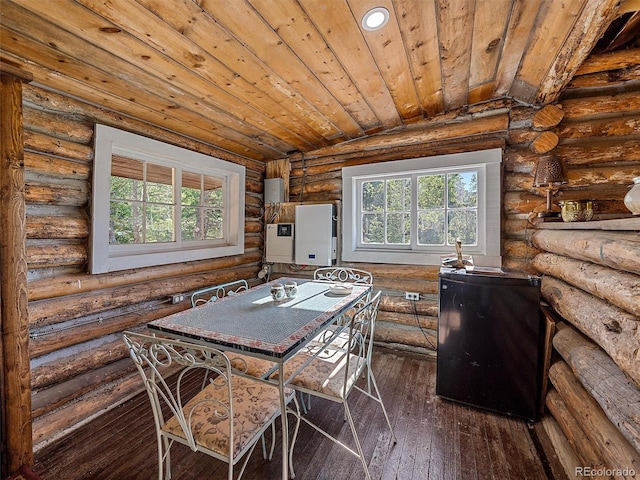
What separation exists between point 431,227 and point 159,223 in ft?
9.51

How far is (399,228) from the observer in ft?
10.5

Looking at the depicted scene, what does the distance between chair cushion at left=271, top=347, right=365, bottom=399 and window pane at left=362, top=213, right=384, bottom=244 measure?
1.75 meters

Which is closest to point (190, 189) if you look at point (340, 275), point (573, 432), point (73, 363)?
point (73, 363)

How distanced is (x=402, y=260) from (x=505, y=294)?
1169 millimetres

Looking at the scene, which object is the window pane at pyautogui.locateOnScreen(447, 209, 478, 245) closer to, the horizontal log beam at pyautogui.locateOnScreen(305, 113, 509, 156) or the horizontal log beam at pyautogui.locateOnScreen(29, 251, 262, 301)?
the horizontal log beam at pyautogui.locateOnScreen(305, 113, 509, 156)

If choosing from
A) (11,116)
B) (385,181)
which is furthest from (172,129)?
(385,181)

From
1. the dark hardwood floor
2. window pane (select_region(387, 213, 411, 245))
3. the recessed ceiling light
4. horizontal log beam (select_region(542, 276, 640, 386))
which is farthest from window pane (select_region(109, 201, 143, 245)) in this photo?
horizontal log beam (select_region(542, 276, 640, 386))

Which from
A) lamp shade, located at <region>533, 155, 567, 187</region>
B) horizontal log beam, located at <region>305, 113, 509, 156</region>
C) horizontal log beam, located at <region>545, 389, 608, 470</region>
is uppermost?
horizontal log beam, located at <region>305, 113, 509, 156</region>

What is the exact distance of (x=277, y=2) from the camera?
4.51ft

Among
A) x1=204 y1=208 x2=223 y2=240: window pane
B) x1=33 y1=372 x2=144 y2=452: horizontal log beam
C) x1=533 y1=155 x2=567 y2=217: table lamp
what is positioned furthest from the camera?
x1=204 y1=208 x2=223 y2=240: window pane

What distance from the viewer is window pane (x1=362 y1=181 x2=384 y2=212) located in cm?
331

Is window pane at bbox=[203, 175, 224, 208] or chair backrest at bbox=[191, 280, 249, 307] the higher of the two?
window pane at bbox=[203, 175, 224, 208]

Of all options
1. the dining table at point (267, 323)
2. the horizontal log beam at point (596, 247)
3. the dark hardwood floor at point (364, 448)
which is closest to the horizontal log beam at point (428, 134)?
the horizontal log beam at point (596, 247)

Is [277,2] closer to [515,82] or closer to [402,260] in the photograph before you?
[515,82]
